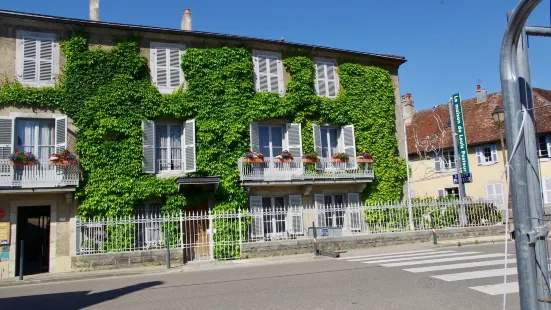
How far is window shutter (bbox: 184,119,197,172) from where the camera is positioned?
17816mm

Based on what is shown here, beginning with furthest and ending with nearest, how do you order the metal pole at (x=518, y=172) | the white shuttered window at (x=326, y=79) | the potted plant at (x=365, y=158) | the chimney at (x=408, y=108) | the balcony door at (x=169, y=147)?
the chimney at (x=408, y=108), the white shuttered window at (x=326, y=79), the potted plant at (x=365, y=158), the balcony door at (x=169, y=147), the metal pole at (x=518, y=172)

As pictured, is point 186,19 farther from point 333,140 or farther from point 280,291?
point 280,291

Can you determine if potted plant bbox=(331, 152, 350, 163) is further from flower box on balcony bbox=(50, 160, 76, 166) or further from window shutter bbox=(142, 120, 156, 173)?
flower box on balcony bbox=(50, 160, 76, 166)

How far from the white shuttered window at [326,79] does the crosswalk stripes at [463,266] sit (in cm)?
972

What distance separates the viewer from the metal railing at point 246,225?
1595cm

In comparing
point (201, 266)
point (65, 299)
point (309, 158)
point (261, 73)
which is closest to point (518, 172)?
point (65, 299)

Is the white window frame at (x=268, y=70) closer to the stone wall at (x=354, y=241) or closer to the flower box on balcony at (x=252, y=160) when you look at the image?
the flower box on balcony at (x=252, y=160)

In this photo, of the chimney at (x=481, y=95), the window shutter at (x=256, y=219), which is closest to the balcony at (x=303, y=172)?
the window shutter at (x=256, y=219)

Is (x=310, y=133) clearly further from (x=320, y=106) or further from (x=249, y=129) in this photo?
(x=249, y=129)

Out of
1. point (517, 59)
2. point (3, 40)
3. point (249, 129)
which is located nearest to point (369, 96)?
point (249, 129)

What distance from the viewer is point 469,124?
1196 inches

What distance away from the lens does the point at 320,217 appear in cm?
1911

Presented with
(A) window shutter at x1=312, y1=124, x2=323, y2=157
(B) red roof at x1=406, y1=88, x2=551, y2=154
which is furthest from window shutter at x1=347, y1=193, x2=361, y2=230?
(B) red roof at x1=406, y1=88, x2=551, y2=154

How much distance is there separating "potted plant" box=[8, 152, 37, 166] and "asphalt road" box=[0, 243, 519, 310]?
504 centimetres
